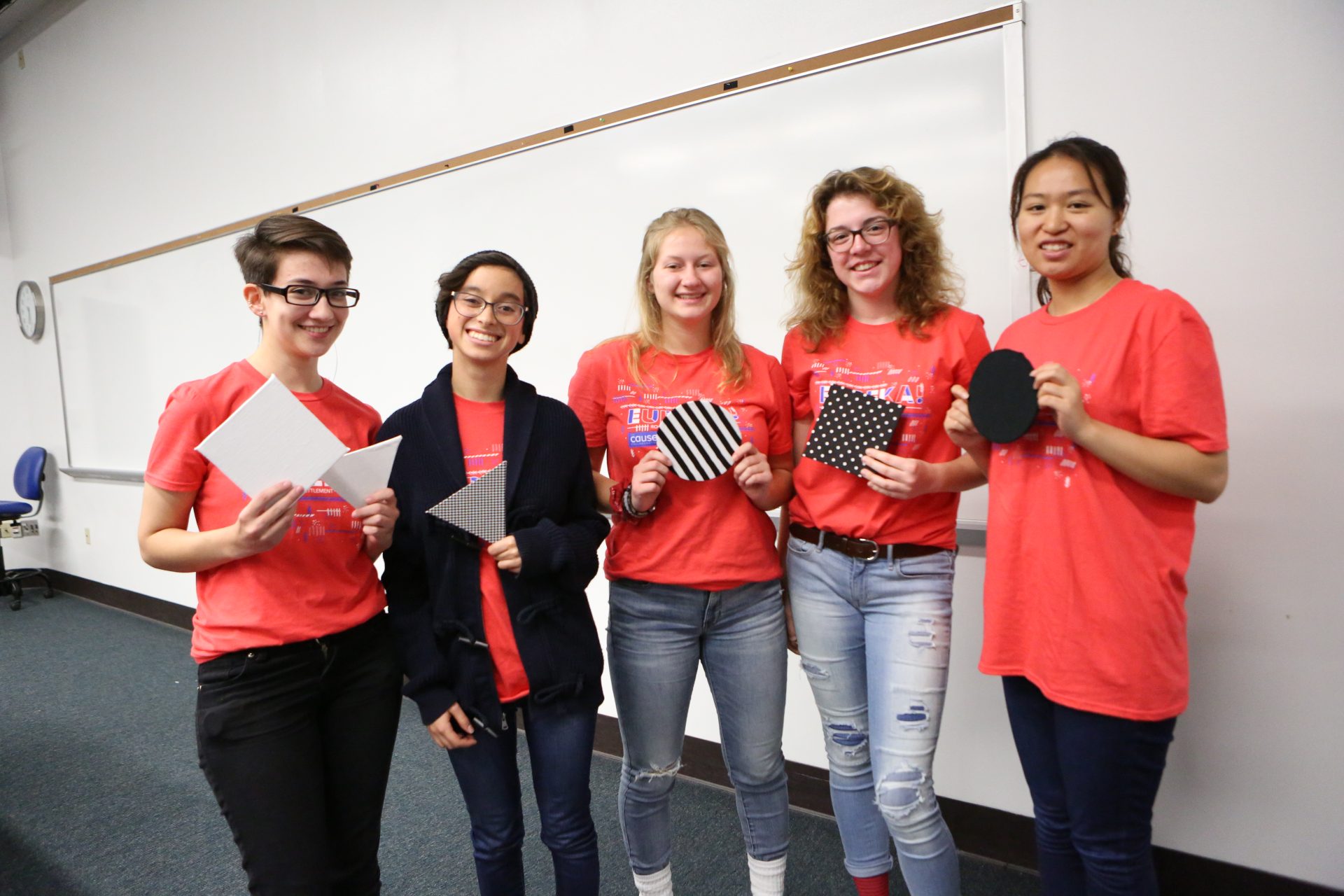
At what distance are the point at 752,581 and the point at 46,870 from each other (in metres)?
2.41

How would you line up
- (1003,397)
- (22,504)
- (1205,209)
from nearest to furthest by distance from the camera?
(1003,397) < (1205,209) < (22,504)

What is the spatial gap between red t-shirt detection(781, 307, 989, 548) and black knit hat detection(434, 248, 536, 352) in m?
0.64

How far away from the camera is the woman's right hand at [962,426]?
1380 millimetres

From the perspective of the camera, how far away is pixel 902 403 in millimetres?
1506

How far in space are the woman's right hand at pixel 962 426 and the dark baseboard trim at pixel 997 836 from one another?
1069 millimetres

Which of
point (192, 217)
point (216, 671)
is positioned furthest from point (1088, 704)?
point (192, 217)

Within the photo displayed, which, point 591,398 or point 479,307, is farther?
point 591,398

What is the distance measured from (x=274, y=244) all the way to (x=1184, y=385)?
1.58 meters

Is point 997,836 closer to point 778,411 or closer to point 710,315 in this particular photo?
point 778,411

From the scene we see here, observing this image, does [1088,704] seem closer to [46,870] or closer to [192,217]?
[46,870]

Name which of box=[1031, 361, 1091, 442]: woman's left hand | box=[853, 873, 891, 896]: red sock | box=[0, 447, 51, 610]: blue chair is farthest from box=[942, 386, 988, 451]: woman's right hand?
box=[0, 447, 51, 610]: blue chair

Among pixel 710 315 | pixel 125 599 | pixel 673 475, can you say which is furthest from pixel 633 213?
pixel 125 599

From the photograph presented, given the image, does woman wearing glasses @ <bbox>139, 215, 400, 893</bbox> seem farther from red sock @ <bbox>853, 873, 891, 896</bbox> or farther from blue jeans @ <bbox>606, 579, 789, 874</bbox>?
red sock @ <bbox>853, 873, 891, 896</bbox>

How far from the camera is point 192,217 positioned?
4.40 meters
